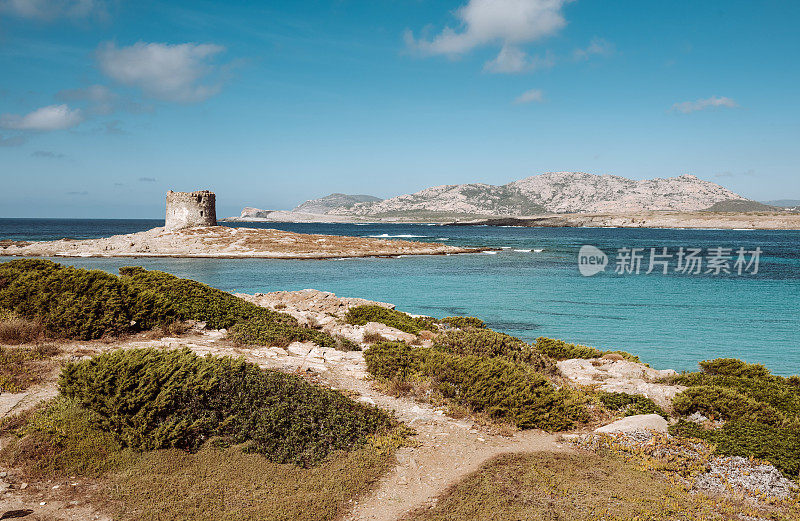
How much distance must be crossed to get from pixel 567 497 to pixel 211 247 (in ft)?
191

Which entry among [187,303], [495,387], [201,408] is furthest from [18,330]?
[495,387]

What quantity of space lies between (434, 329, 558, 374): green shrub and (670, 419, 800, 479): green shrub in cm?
423

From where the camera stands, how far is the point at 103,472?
611 cm

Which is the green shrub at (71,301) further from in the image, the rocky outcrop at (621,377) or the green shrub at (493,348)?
the rocky outcrop at (621,377)

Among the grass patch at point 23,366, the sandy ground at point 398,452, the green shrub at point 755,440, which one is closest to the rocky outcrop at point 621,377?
the sandy ground at point 398,452

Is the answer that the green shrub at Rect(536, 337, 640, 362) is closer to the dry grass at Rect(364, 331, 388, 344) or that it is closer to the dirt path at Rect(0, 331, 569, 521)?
the dry grass at Rect(364, 331, 388, 344)

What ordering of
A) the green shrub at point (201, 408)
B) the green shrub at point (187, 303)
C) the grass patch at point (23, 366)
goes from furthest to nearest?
1. the green shrub at point (187, 303)
2. the grass patch at point (23, 366)
3. the green shrub at point (201, 408)

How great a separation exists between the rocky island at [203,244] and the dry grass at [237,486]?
50.9 meters

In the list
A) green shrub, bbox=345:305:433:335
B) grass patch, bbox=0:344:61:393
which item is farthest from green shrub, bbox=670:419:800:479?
grass patch, bbox=0:344:61:393

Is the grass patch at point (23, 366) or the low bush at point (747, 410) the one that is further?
the grass patch at point (23, 366)

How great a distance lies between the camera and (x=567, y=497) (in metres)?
5.99

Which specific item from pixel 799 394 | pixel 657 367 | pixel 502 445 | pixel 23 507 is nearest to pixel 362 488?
pixel 502 445

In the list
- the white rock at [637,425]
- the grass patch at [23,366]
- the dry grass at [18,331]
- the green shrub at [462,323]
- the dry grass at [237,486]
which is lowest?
the green shrub at [462,323]

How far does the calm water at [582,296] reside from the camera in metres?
20.0
